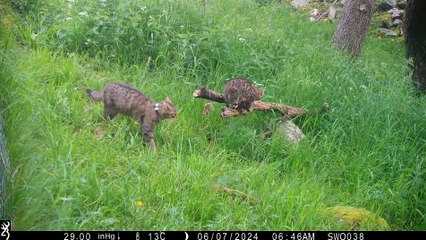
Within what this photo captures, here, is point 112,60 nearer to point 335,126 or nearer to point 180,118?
point 180,118

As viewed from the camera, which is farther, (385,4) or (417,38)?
(385,4)

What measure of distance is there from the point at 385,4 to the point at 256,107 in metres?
11.7

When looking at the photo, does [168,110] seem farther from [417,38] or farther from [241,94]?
[417,38]

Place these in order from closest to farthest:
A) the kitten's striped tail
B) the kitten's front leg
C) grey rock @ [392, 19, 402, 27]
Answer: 1. the kitten's front leg
2. the kitten's striped tail
3. grey rock @ [392, 19, 402, 27]

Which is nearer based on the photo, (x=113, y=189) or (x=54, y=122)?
(x=113, y=189)

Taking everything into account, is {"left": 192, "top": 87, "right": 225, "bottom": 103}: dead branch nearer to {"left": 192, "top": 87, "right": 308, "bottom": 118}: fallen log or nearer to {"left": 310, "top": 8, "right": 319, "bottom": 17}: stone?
{"left": 192, "top": 87, "right": 308, "bottom": 118}: fallen log

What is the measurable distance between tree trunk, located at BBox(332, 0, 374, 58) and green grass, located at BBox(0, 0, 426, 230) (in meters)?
1.33

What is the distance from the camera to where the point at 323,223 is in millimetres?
5254

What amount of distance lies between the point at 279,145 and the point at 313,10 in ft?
34.6

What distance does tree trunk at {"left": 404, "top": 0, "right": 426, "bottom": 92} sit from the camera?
986 cm

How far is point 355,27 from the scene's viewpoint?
1168cm

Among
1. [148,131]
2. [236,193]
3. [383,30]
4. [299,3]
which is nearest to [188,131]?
[148,131]

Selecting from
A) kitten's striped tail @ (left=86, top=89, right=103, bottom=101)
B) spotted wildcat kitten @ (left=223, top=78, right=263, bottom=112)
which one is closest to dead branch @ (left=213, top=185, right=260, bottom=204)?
spotted wildcat kitten @ (left=223, top=78, right=263, bottom=112)

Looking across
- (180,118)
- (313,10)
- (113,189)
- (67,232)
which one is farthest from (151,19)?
(313,10)
